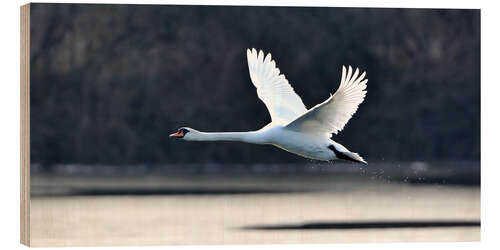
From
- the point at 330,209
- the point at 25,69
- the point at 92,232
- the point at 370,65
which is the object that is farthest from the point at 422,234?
the point at 25,69

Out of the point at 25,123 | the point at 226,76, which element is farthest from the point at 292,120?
the point at 25,123

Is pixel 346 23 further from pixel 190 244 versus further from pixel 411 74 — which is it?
pixel 190 244

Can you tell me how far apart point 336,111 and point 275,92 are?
107 cm

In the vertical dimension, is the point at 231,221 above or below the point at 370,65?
below

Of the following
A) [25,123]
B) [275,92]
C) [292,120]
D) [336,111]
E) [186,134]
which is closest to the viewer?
[336,111]

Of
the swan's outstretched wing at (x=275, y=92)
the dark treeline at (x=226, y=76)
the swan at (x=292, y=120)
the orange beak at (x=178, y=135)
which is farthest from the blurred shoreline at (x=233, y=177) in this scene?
the swan's outstretched wing at (x=275, y=92)

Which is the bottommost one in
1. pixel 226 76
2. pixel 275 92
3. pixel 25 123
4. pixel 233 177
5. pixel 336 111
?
pixel 233 177

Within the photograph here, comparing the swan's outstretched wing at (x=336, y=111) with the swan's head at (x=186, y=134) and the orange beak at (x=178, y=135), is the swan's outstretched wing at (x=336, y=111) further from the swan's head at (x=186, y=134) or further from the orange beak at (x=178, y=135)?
the orange beak at (x=178, y=135)

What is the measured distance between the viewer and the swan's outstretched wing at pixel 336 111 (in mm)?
12867

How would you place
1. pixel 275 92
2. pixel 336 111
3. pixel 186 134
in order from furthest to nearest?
pixel 275 92
pixel 186 134
pixel 336 111

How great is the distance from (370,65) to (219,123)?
1818mm

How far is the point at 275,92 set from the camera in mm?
14062

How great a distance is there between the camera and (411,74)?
14.3 m

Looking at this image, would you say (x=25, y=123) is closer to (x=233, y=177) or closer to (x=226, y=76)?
(x=226, y=76)
